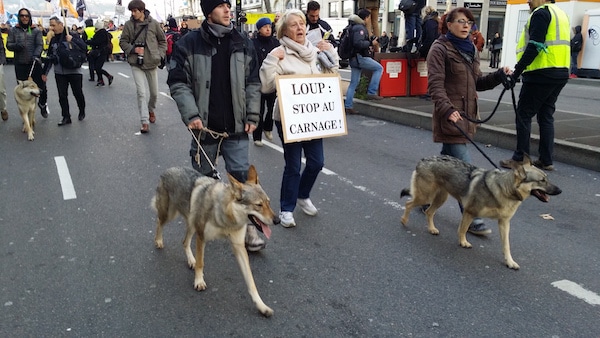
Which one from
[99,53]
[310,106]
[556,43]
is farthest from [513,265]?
[99,53]

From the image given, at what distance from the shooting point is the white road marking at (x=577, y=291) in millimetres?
3555

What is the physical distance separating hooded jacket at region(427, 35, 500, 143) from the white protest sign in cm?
102

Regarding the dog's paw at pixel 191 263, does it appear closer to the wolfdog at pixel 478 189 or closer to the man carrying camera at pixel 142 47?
the wolfdog at pixel 478 189

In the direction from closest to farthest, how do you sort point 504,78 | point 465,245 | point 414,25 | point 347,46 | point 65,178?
point 465,245 → point 504,78 → point 65,178 → point 347,46 → point 414,25

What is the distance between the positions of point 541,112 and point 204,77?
4899 mm

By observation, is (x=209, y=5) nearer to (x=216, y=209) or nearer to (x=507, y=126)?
(x=216, y=209)

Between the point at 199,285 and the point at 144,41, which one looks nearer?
the point at 199,285

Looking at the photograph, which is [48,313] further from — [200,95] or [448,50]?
[448,50]

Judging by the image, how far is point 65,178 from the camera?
21.8 feet

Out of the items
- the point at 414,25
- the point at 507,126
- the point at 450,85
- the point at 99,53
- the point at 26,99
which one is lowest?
the point at 507,126

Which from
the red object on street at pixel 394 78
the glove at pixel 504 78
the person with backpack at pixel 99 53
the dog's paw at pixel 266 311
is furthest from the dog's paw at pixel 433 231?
the person with backpack at pixel 99 53

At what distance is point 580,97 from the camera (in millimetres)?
13945

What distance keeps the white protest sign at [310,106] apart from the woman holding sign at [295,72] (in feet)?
0.27

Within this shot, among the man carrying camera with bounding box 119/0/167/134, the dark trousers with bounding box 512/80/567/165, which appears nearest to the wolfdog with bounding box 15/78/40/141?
the man carrying camera with bounding box 119/0/167/134
